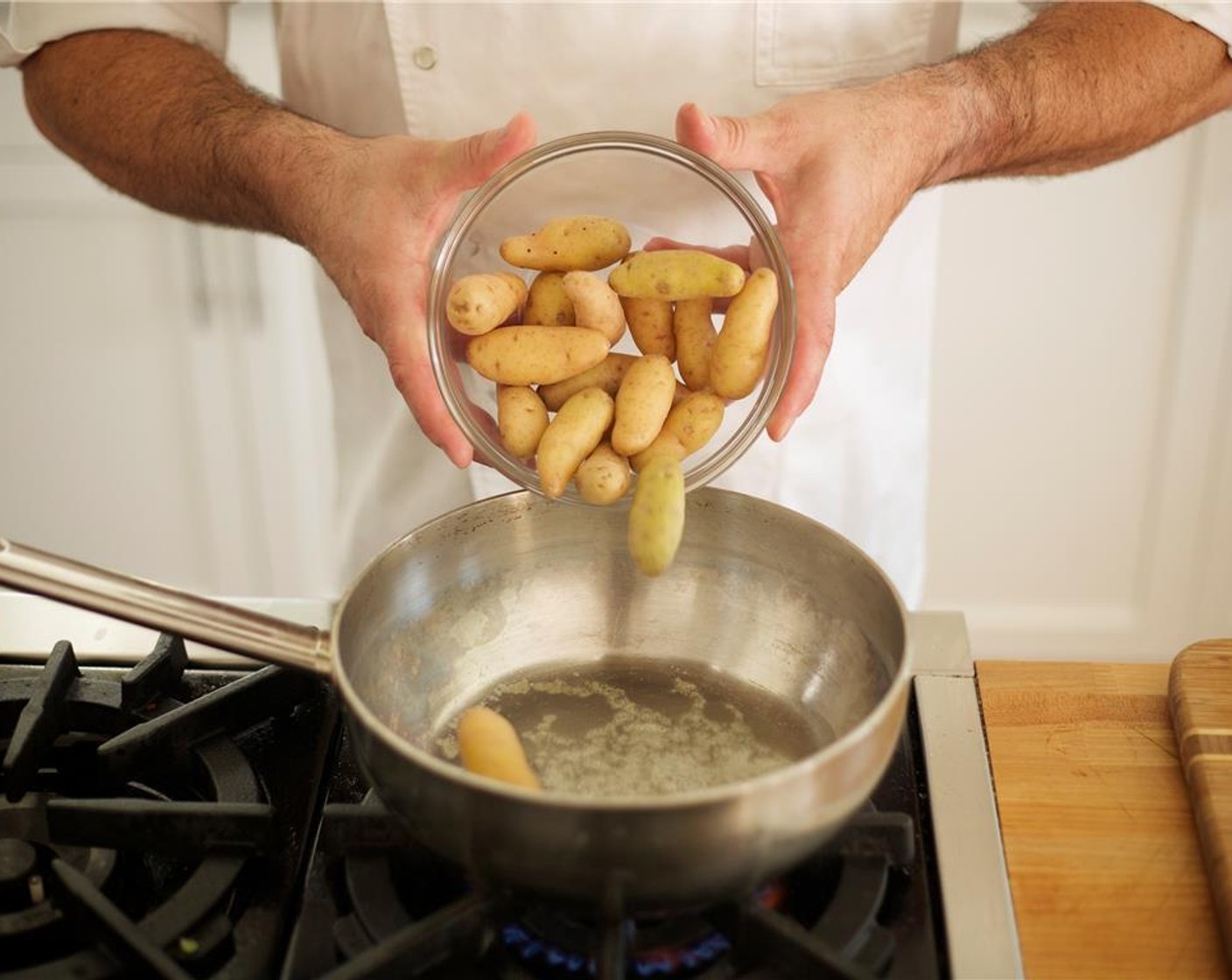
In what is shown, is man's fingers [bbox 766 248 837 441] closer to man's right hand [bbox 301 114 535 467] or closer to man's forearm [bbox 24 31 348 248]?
man's right hand [bbox 301 114 535 467]

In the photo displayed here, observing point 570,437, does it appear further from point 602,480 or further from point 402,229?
point 402,229

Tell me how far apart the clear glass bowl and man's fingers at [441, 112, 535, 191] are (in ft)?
0.06

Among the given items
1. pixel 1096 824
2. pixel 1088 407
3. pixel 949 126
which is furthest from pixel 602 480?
pixel 1088 407

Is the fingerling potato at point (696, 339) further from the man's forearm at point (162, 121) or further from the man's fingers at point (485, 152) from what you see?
the man's forearm at point (162, 121)

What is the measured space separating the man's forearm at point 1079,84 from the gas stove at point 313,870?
14.7 inches

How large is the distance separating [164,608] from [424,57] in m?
0.47

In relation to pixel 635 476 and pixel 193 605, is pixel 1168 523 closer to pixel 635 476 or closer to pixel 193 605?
pixel 635 476

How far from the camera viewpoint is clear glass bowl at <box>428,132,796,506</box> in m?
0.59

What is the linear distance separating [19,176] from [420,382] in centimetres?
97

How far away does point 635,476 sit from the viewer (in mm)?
615

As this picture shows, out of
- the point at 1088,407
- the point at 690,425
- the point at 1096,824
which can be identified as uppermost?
the point at 690,425

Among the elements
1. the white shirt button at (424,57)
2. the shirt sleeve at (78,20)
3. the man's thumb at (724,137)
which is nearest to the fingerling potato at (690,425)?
the man's thumb at (724,137)

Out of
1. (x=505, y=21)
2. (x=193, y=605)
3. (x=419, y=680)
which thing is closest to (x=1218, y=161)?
(x=505, y=21)

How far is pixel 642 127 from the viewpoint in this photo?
2.72 feet
